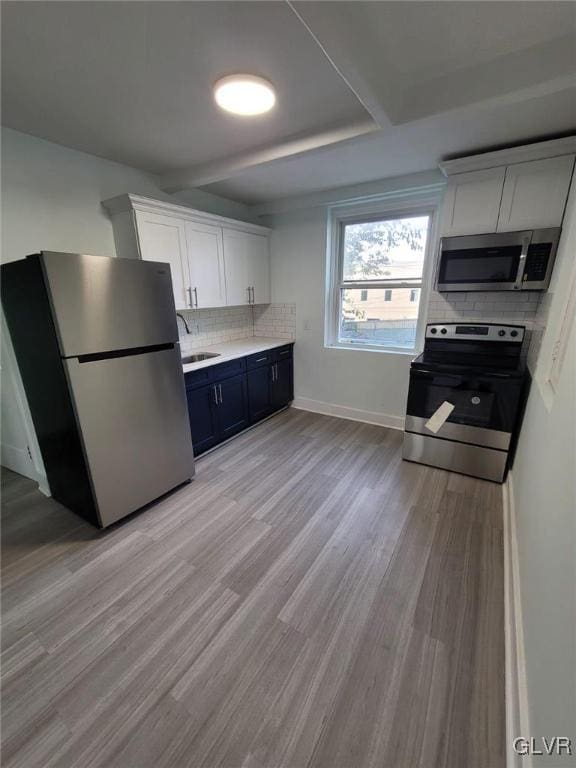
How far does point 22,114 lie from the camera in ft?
5.84

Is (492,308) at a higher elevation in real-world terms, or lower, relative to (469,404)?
higher

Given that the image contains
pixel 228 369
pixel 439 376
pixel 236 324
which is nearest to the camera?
pixel 439 376

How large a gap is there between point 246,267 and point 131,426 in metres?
2.23

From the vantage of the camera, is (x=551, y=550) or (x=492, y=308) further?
(x=492, y=308)

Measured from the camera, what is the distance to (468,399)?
2.43 metres

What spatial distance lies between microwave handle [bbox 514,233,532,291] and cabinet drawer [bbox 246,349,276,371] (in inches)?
90.7

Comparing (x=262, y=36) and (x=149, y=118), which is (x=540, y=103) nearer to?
(x=262, y=36)

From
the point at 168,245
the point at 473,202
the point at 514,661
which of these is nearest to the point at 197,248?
the point at 168,245

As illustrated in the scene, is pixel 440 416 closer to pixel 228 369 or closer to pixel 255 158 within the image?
pixel 228 369

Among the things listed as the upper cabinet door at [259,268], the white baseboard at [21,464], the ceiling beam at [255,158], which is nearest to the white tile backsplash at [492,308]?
the ceiling beam at [255,158]

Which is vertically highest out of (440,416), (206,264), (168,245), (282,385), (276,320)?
(168,245)

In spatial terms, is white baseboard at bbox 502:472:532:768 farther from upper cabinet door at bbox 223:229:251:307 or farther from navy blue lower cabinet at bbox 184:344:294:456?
upper cabinet door at bbox 223:229:251:307

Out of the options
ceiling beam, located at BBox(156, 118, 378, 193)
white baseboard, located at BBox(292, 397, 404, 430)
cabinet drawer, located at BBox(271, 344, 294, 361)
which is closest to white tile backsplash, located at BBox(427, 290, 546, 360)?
white baseboard, located at BBox(292, 397, 404, 430)

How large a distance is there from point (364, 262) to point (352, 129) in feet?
5.29
